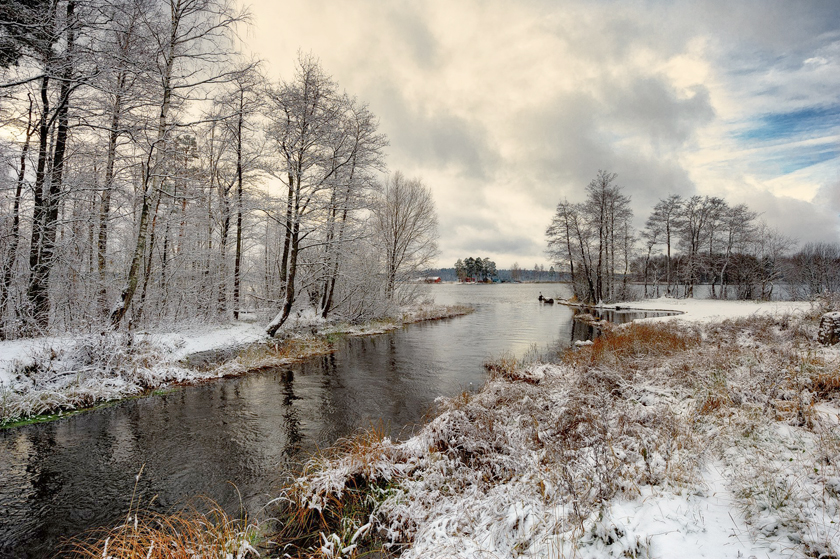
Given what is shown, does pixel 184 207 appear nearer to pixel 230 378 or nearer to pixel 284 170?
pixel 284 170

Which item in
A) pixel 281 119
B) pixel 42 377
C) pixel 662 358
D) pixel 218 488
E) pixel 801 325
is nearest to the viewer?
pixel 218 488

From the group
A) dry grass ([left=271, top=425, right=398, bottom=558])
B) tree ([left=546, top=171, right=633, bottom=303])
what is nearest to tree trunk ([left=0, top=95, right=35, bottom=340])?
dry grass ([left=271, top=425, right=398, bottom=558])

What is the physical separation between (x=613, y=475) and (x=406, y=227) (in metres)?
27.8

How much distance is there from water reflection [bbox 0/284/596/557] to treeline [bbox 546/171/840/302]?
89.2 feet

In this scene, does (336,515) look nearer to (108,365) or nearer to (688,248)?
(108,365)

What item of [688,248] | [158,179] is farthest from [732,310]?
[158,179]

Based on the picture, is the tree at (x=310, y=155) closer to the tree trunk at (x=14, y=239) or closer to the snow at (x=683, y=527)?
the tree trunk at (x=14, y=239)

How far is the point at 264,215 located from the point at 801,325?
2013 cm

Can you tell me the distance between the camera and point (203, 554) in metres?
3.41

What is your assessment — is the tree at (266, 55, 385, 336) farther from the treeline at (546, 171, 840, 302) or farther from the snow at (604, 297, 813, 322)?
the treeline at (546, 171, 840, 302)

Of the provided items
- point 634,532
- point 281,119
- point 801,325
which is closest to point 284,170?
point 281,119

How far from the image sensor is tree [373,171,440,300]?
29.7m

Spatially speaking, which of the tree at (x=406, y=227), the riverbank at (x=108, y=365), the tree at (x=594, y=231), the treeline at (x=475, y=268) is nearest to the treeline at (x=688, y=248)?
the tree at (x=594, y=231)

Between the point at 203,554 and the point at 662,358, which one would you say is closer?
the point at 203,554
